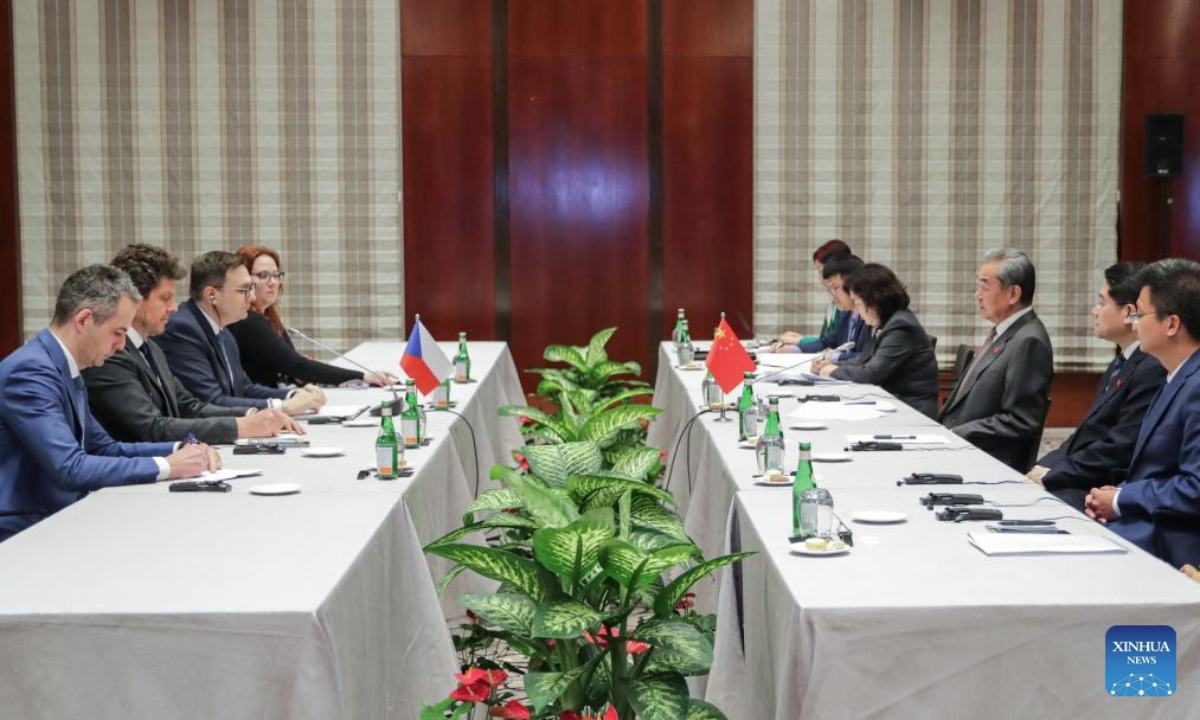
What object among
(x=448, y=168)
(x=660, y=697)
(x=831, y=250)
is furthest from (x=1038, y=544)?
(x=448, y=168)

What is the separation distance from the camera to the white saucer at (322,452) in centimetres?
411

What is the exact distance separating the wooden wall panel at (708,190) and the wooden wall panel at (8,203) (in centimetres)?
406

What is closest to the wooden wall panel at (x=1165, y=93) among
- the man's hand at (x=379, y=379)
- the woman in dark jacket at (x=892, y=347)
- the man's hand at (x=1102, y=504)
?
the woman in dark jacket at (x=892, y=347)

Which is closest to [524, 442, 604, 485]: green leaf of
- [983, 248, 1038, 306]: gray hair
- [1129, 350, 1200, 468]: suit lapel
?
[1129, 350, 1200, 468]: suit lapel

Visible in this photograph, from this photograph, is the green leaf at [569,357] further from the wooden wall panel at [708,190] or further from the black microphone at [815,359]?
the wooden wall panel at [708,190]

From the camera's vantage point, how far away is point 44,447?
11.5ft

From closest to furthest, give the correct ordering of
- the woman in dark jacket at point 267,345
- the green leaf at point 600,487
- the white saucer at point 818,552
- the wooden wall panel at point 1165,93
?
the white saucer at point 818,552
the green leaf at point 600,487
the woman in dark jacket at point 267,345
the wooden wall panel at point 1165,93

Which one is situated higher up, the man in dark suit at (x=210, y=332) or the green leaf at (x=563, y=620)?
the man in dark suit at (x=210, y=332)

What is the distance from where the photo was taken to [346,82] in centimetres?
869

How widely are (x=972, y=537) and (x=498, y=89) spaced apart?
6.39 m

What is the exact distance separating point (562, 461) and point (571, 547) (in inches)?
43.7

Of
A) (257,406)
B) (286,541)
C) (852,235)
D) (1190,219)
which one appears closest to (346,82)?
(852,235)

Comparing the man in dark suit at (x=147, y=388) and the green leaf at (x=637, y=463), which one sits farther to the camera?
the man in dark suit at (x=147, y=388)

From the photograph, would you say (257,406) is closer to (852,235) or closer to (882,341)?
(882,341)
